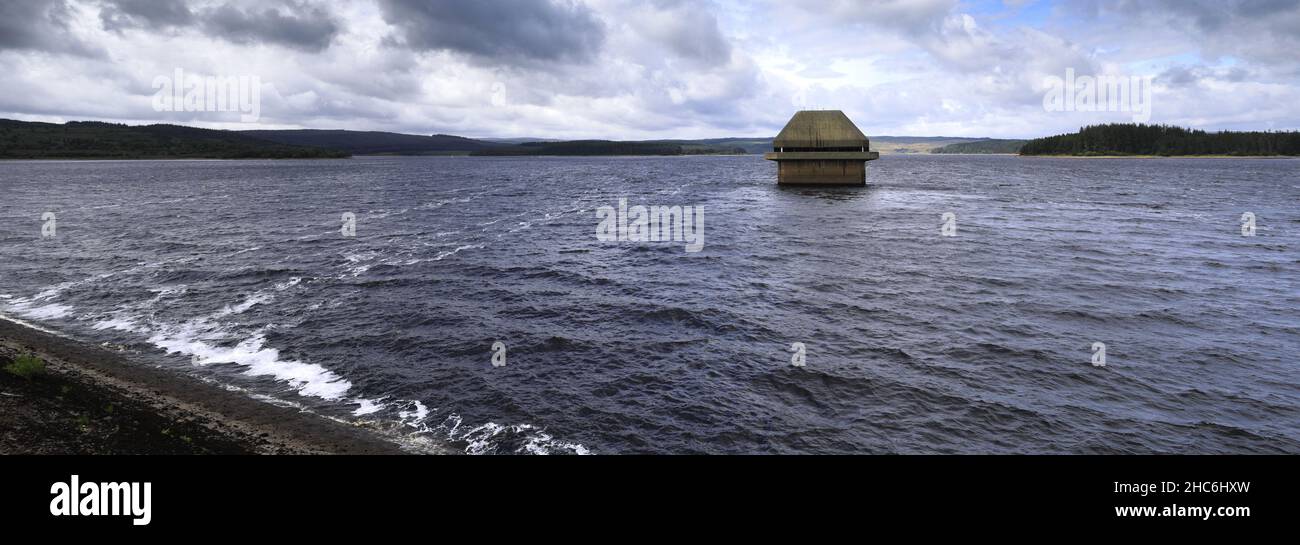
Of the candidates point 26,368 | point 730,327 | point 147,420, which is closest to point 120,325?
point 26,368

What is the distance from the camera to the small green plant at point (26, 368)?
19.1m

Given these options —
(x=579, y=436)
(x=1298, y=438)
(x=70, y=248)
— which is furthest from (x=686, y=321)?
(x=70, y=248)

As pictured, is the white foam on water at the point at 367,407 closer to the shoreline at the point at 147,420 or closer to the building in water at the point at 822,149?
the shoreline at the point at 147,420

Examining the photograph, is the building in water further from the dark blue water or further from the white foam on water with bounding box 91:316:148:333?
the white foam on water with bounding box 91:316:148:333

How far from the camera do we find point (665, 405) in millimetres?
19203

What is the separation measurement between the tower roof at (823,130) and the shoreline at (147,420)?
6913 cm

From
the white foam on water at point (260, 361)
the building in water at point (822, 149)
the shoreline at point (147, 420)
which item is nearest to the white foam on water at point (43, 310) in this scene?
the white foam on water at point (260, 361)

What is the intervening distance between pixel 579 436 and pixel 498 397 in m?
3.94

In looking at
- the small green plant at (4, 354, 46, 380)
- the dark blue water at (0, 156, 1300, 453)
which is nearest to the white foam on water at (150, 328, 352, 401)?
the dark blue water at (0, 156, 1300, 453)

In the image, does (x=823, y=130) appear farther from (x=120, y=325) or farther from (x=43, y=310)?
(x=43, y=310)

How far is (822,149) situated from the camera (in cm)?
7894

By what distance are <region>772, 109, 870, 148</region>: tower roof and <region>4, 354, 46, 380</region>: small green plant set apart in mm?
71513

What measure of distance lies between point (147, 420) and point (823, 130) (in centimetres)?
7244

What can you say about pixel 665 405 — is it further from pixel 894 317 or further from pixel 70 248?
pixel 70 248
